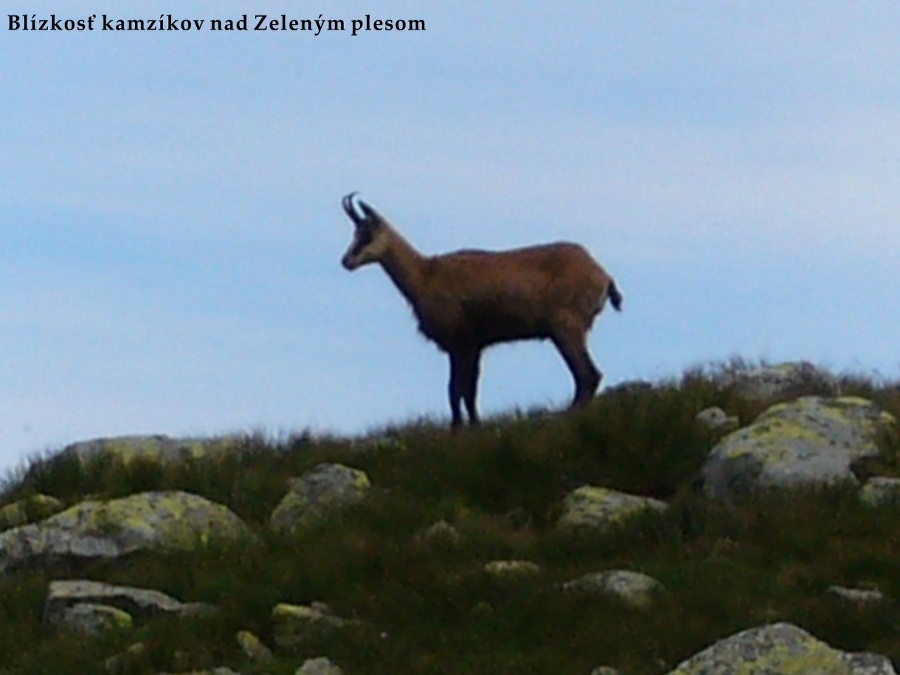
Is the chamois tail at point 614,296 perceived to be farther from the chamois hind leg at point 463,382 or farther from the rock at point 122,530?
the rock at point 122,530

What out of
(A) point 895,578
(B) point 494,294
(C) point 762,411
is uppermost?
(B) point 494,294

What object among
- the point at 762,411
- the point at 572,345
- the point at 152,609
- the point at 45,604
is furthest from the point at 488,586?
the point at 572,345

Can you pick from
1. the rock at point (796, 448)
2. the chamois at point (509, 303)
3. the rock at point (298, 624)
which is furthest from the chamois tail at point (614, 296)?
the rock at point (298, 624)

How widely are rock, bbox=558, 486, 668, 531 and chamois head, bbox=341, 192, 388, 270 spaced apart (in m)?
5.24

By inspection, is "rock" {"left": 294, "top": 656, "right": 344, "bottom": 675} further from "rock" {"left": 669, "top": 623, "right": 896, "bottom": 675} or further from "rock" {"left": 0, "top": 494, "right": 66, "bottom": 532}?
"rock" {"left": 0, "top": 494, "right": 66, "bottom": 532}

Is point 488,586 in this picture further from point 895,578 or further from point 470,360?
point 470,360

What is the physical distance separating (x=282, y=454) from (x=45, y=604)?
3.71m

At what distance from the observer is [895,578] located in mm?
10453

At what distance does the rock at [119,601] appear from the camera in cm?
1121

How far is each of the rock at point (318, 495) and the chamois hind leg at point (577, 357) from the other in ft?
9.63

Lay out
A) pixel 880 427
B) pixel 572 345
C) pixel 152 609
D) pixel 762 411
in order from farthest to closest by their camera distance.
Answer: pixel 572 345
pixel 762 411
pixel 880 427
pixel 152 609

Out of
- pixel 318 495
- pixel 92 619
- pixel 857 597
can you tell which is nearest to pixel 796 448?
pixel 857 597

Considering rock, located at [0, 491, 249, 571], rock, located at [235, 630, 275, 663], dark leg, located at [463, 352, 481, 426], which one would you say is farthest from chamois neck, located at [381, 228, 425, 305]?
rock, located at [235, 630, 275, 663]

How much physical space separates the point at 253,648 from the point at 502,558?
176cm
